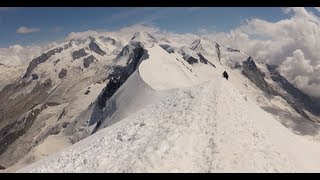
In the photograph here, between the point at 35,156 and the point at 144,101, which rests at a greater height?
the point at 144,101

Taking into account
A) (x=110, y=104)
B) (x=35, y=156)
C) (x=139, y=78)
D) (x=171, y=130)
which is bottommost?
(x=35, y=156)

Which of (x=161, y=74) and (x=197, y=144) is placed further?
(x=161, y=74)

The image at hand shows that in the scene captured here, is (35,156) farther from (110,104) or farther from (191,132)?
(191,132)

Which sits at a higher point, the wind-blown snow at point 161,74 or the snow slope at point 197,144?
the snow slope at point 197,144

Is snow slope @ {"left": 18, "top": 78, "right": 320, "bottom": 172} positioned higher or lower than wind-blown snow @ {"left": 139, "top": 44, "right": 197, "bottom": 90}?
higher

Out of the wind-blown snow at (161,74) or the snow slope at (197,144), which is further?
the wind-blown snow at (161,74)

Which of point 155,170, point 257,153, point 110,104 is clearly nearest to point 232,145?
point 257,153

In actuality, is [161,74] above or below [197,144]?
below

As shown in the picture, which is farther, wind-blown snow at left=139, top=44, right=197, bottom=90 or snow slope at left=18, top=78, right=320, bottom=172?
wind-blown snow at left=139, top=44, right=197, bottom=90
